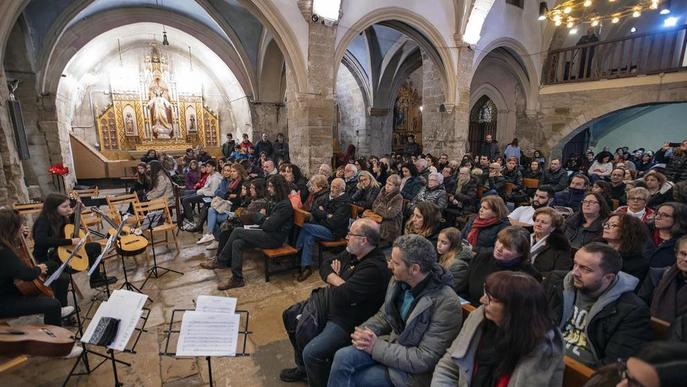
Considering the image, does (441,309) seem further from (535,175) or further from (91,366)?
(535,175)

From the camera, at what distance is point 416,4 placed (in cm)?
834

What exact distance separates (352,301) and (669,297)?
6.29ft

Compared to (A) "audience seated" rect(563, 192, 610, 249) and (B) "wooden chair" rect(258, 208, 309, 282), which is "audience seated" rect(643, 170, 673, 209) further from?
(B) "wooden chair" rect(258, 208, 309, 282)

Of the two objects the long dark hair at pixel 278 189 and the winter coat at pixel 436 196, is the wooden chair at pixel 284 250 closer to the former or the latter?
the long dark hair at pixel 278 189

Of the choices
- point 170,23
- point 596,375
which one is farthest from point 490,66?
point 596,375

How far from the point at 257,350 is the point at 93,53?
43.8 ft

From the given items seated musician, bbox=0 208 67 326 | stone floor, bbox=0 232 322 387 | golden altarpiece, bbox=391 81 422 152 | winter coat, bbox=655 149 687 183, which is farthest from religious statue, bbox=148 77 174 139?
winter coat, bbox=655 149 687 183

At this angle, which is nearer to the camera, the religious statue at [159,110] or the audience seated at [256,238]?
the audience seated at [256,238]

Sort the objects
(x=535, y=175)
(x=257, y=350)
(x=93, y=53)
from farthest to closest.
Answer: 1. (x=93, y=53)
2. (x=535, y=175)
3. (x=257, y=350)

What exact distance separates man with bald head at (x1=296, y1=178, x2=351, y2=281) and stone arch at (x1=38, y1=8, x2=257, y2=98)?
8650mm

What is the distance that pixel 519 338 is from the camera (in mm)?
1346

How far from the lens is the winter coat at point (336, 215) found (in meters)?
4.26

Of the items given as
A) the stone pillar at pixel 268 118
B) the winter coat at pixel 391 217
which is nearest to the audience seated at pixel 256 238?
the winter coat at pixel 391 217

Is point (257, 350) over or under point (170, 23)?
under
